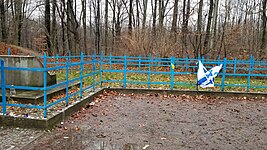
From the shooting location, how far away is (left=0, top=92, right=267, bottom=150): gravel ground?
442 centimetres

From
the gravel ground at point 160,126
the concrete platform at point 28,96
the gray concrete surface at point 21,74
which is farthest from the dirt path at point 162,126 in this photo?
the gray concrete surface at point 21,74

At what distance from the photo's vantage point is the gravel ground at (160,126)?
174 inches

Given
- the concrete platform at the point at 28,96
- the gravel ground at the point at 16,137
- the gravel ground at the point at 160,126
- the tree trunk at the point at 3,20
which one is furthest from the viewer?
the tree trunk at the point at 3,20

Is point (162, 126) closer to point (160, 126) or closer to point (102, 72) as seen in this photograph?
point (160, 126)

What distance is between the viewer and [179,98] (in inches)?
348

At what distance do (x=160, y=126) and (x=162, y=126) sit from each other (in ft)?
0.17

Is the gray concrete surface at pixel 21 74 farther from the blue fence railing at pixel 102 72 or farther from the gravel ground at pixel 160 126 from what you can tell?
the gravel ground at pixel 160 126

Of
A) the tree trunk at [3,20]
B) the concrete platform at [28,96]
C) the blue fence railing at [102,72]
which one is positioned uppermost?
the tree trunk at [3,20]

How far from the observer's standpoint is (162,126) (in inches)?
217

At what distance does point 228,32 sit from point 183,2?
958 cm

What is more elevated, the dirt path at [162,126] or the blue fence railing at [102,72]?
the blue fence railing at [102,72]

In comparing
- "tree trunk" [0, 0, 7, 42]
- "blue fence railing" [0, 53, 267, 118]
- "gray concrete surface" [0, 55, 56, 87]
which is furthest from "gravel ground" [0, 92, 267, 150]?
"tree trunk" [0, 0, 7, 42]

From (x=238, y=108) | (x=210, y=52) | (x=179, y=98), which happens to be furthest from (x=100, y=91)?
(x=210, y=52)

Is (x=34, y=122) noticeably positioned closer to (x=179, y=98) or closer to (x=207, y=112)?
(x=207, y=112)
